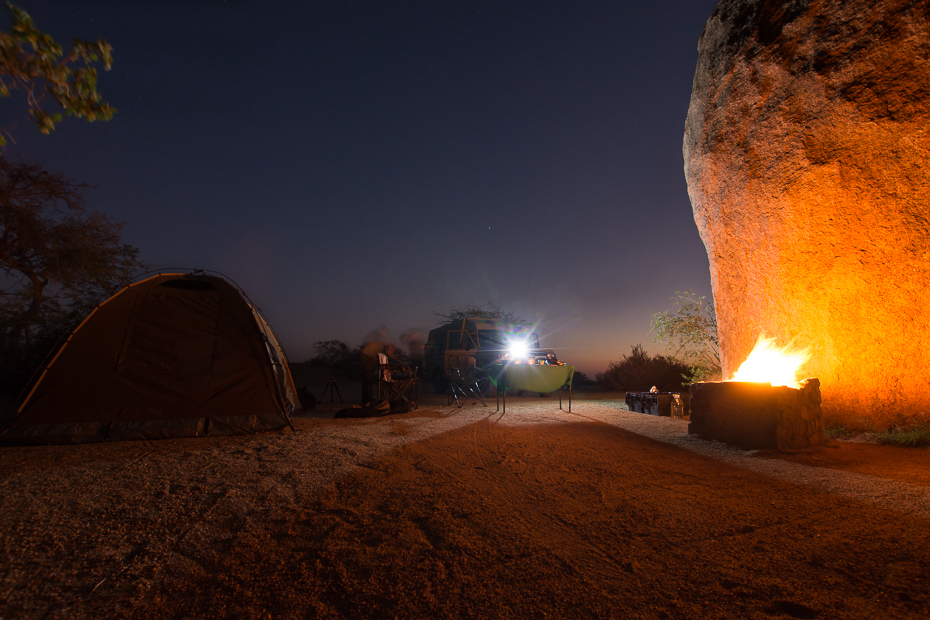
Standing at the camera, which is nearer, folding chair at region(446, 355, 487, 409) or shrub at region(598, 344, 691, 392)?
folding chair at region(446, 355, 487, 409)

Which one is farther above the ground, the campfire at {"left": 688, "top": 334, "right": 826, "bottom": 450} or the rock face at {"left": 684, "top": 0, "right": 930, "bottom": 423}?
the rock face at {"left": 684, "top": 0, "right": 930, "bottom": 423}

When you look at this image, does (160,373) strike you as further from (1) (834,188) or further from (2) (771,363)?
(1) (834,188)

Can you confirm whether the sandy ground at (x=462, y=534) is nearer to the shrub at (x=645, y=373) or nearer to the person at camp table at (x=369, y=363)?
the person at camp table at (x=369, y=363)

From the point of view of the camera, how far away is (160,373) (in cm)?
541

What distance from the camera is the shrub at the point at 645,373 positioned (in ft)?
44.6

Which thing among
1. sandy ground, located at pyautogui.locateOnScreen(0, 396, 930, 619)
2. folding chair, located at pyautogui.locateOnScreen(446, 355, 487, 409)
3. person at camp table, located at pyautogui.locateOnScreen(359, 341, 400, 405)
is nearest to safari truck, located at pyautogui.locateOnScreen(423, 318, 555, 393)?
folding chair, located at pyautogui.locateOnScreen(446, 355, 487, 409)

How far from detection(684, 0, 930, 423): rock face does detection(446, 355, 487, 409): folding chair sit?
5664 mm

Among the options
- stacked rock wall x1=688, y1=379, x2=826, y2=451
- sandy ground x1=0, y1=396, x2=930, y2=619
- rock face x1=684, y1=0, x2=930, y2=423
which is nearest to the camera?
sandy ground x1=0, y1=396, x2=930, y2=619

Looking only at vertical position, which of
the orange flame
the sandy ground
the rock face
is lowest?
the sandy ground

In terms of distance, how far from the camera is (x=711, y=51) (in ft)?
24.4

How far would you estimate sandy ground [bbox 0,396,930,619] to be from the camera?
183 centimetres

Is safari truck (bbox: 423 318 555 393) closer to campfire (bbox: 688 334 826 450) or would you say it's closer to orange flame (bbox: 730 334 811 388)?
orange flame (bbox: 730 334 811 388)

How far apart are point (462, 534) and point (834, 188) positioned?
661 cm

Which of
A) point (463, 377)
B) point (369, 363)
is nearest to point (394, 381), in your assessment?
point (369, 363)
